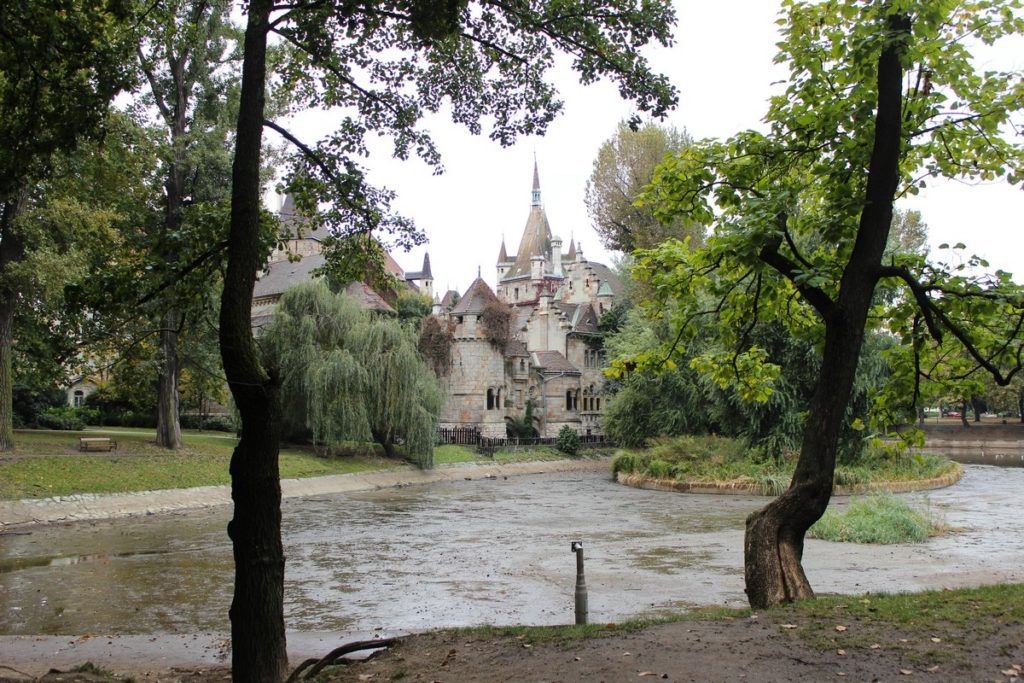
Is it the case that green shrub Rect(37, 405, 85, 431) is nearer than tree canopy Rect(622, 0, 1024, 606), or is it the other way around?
tree canopy Rect(622, 0, 1024, 606)

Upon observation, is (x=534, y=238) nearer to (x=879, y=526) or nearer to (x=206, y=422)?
(x=206, y=422)

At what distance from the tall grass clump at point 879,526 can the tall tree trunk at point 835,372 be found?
32.2 feet

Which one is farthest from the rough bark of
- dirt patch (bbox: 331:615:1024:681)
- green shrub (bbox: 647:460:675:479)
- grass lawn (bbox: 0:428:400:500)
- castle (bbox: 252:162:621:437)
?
dirt patch (bbox: 331:615:1024:681)

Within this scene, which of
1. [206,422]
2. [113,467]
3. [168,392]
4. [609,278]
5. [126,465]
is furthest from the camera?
[609,278]

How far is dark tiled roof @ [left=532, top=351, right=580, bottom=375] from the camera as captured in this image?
198ft

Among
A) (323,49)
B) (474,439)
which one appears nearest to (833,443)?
(323,49)

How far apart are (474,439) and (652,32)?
42.6 metres

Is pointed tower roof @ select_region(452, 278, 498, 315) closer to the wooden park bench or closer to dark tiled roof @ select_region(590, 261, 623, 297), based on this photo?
dark tiled roof @ select_region(590, 261, 623, 297)

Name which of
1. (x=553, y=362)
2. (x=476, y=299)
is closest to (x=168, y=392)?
(x=476, y=299)

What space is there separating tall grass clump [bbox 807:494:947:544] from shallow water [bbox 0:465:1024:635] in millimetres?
527

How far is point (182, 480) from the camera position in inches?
1040

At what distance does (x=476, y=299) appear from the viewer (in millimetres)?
56219

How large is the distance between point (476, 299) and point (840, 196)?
158 feet

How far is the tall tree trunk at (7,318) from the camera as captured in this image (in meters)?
23.6
